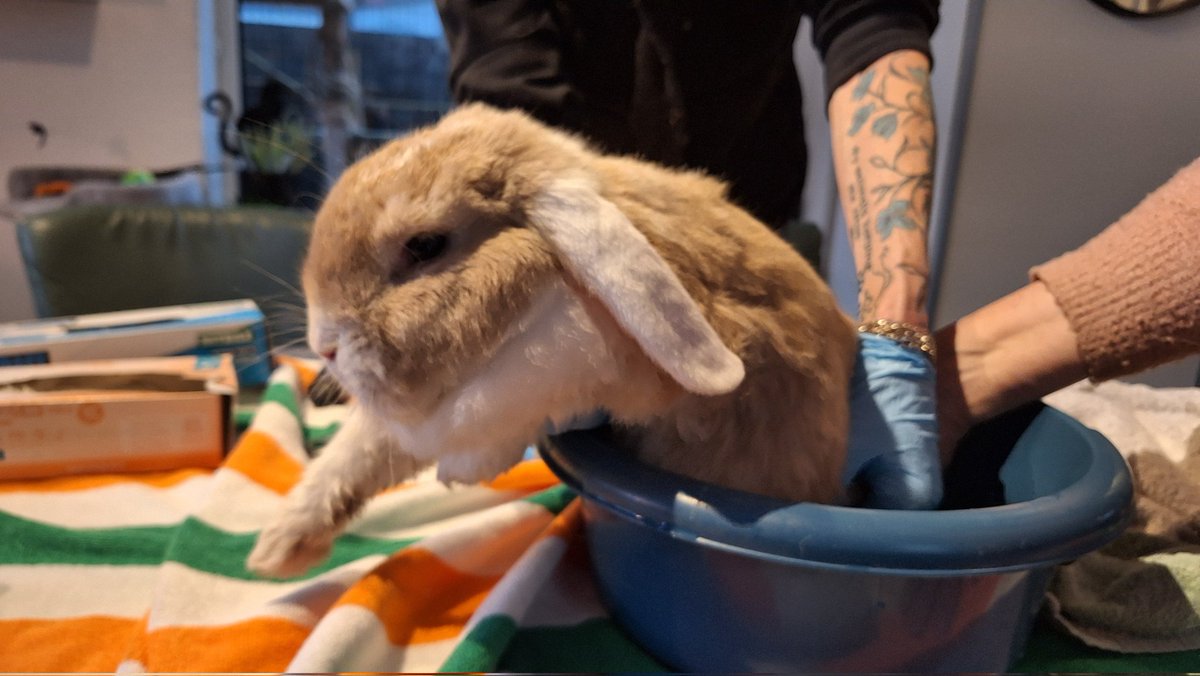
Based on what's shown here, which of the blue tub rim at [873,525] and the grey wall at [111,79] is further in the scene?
the grey wall at [111,79]

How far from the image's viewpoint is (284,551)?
1.47ft

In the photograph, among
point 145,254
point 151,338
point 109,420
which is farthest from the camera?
point 145,254

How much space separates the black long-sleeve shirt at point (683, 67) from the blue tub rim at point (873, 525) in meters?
0.25

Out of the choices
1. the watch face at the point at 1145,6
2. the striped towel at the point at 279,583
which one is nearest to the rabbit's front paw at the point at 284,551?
the striped towel at the point at 279,583

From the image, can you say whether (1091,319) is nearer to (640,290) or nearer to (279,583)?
(640,290)

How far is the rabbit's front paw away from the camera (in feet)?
1.47

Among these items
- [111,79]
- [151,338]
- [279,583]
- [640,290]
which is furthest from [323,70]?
[640,290]

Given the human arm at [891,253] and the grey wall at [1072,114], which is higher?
the grey wall at [1072,114]

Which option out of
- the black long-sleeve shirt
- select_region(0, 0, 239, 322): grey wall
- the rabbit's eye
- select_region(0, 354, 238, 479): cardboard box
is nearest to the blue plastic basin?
the rabbit's eye

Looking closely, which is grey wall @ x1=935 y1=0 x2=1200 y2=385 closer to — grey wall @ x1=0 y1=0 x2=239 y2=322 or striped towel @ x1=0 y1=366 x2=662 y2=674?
striped towel @ x1=0 y1=366 x2=662 y2=674

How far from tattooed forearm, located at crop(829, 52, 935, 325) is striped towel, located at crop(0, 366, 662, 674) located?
0.26 metres

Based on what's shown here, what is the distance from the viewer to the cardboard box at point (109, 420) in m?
0.57

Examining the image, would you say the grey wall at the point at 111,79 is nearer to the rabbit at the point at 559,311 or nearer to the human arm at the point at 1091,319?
the rabbit at the point at 559,311

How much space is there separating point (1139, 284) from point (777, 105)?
376 millimetres
